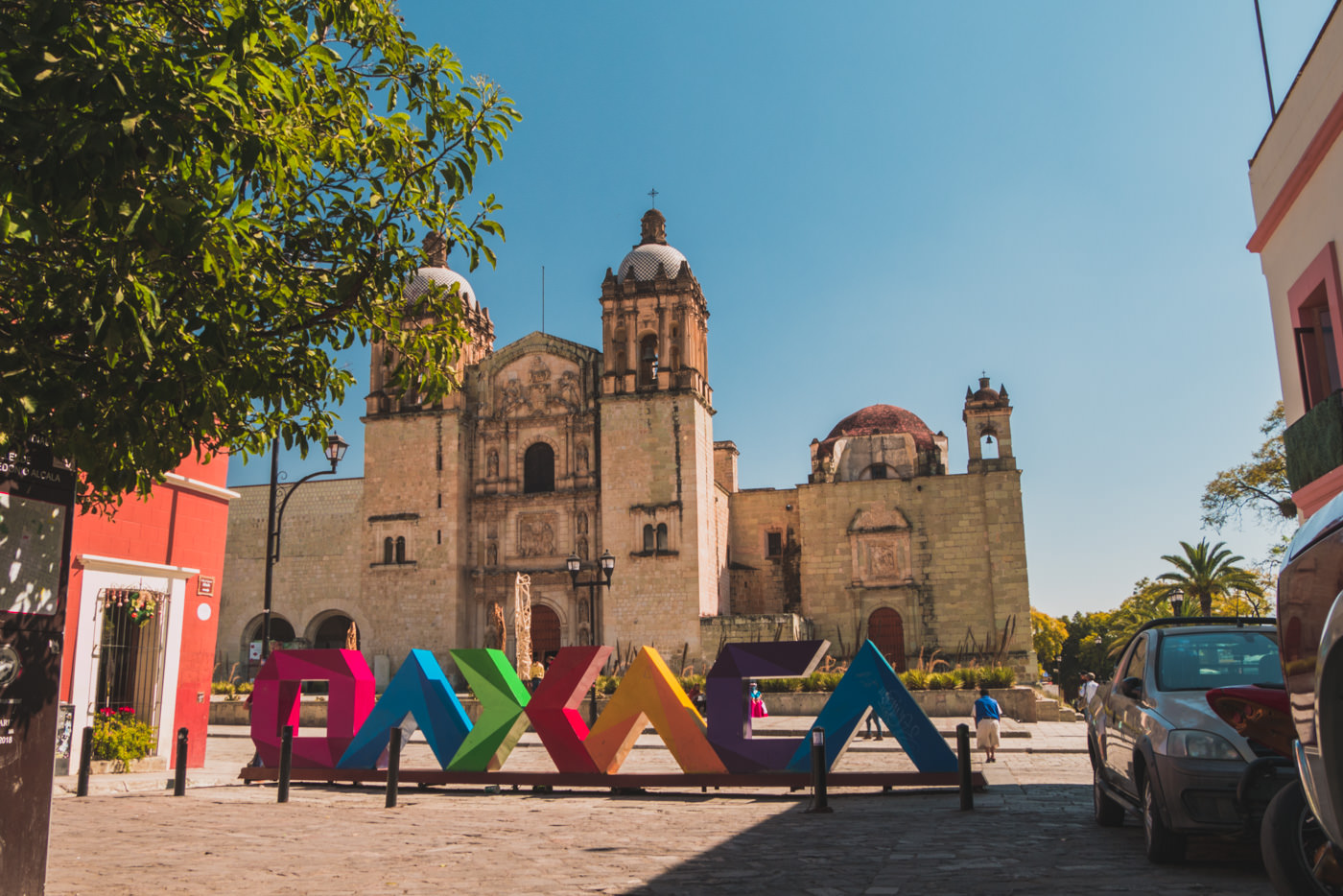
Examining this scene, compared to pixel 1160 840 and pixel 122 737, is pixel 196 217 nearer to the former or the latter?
pixel 1160 840

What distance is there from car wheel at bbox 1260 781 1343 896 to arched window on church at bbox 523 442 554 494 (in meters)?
32.4

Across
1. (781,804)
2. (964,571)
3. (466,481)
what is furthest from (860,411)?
(781,804)

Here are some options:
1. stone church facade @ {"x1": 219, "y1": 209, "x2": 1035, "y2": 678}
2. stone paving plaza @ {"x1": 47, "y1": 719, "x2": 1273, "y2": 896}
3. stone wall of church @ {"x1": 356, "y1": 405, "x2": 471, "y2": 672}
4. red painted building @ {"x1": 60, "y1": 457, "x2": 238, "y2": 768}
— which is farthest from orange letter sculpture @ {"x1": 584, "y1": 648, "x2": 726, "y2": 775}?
stone wall of church @ {"x1": 356, "y1": 405, "x2": 471, "y2": 672}

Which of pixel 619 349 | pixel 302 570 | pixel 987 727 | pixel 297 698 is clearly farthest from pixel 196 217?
pixel 302 570

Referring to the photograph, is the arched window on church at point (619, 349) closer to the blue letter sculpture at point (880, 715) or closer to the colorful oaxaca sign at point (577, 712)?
the colorful oaxaca sign at point (577, 712)

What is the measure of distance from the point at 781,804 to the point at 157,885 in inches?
225

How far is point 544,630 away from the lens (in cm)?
3412

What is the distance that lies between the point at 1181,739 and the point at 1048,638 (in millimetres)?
57336

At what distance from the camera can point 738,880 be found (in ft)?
19.2

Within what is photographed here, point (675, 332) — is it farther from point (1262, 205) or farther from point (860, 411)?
point (1262, 205)

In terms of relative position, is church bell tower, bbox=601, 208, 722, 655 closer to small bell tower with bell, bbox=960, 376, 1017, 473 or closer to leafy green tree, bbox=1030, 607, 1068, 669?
small bell tower with bell, bbox=960, 376, 1017, 473

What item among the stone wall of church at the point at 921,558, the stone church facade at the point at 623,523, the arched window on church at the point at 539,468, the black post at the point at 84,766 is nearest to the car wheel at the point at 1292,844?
the black post at the point at 84,766

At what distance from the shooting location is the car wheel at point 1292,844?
3.32m

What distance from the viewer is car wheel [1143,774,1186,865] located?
5828mm
